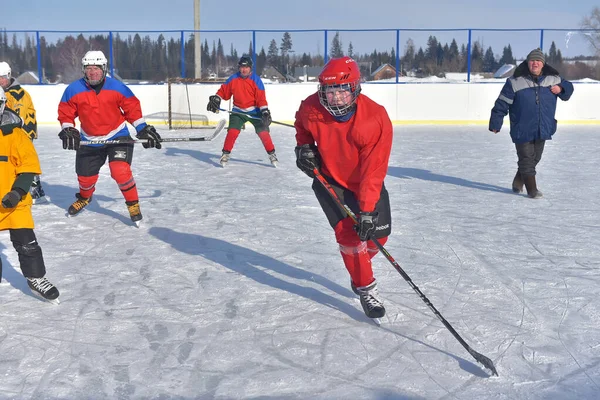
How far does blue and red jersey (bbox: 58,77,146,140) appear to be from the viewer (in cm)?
407

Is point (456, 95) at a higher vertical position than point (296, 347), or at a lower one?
higher

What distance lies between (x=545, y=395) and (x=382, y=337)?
2.16ft

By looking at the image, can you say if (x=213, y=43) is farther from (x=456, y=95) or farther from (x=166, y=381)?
(x=166, y=381)

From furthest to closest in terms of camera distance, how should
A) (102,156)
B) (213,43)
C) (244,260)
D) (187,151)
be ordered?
1. (213,43)
2. (187,151)
3. (102,156)
4. (244,260)

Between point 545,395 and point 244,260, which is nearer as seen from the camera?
point 545,395

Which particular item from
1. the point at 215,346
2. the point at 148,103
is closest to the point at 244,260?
the point at 215,346

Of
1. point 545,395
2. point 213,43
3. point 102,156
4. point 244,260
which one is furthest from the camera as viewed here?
A: point 213,43

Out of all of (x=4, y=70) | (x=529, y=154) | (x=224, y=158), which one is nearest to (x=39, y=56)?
(x=224, y=158)

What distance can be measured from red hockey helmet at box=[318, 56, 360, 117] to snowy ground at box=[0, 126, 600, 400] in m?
0.91

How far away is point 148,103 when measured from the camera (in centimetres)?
1150

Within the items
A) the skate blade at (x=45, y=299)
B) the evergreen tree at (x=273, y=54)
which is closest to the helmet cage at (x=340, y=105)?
the skate blade at (x=45, y=299)

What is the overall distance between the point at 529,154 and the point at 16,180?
395 centimetres

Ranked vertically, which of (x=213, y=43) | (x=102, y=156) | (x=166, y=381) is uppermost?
(x=213, y=43)

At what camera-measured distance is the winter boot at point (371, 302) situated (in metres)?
2.60
